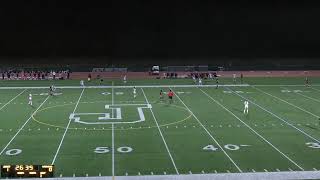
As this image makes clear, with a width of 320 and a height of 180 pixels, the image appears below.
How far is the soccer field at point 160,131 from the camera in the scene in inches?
458

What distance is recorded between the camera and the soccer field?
38.1ft

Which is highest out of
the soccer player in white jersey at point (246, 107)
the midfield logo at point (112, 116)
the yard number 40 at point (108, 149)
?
the soccer player in white jersey at point (246, 107)

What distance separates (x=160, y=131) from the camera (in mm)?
15336

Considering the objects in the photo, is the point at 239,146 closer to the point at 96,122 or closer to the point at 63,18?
the point at 96,122

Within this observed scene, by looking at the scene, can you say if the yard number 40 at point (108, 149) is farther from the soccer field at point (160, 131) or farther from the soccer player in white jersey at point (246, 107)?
the soccer player in white jersey at point (246, 107)

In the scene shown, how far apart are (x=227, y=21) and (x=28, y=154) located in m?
10.5

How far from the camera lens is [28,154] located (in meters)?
12.5
